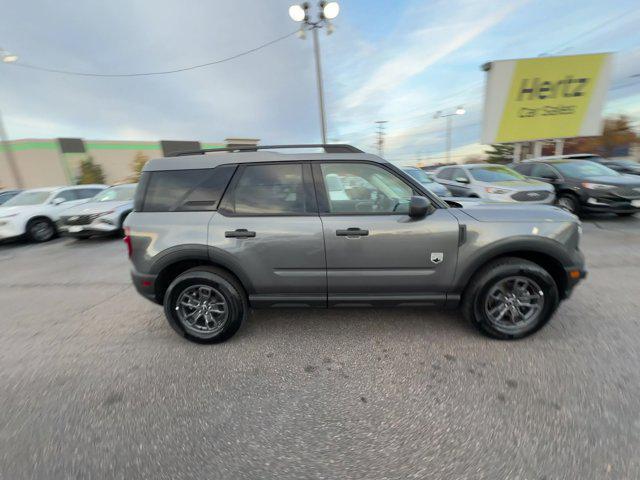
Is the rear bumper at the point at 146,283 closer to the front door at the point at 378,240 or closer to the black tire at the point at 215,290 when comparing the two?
the black tire at the point at 215,290

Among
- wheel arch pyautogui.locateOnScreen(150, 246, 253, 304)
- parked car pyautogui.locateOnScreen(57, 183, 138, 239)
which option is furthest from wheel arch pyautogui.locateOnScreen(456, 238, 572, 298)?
parked car pyautogui.locateOnScreen(57, 183, 138, 239)

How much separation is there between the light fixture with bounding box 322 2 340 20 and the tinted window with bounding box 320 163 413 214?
10.4 m

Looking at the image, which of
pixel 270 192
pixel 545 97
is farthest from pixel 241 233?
pixel 545 97

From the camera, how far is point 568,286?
2838 mm

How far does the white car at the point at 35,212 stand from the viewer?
8102 mm

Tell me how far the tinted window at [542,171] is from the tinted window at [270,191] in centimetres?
843

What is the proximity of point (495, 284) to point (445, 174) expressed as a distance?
7.98 meters

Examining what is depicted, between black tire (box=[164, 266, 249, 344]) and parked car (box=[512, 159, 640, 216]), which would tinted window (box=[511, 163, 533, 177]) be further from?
black tire (box=[164, 266, 249, 344])

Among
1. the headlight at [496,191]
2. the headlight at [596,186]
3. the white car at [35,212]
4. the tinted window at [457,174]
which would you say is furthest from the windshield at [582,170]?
the white car at [35,212]

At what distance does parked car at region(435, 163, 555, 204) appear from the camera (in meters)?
7.03

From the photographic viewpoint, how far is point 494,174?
812cm

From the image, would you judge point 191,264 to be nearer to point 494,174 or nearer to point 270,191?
point 270,191

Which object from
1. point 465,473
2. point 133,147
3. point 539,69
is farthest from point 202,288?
point 133,147

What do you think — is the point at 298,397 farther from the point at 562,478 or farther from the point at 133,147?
the point at 133,147
